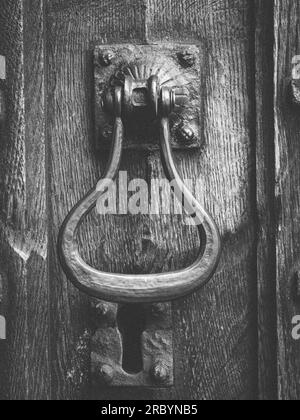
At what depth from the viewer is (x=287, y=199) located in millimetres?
681

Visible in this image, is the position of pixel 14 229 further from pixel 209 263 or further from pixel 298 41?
pixel 298 41

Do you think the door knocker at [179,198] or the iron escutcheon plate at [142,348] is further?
the iron escutcheon plate at [142,348]

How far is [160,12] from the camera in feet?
2.28

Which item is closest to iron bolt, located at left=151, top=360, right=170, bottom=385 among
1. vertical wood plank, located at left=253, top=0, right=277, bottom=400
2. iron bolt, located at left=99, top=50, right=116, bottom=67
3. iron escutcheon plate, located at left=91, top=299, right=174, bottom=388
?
iron escutcheon plate, located at left=91, top=299, right=174, bottom=388

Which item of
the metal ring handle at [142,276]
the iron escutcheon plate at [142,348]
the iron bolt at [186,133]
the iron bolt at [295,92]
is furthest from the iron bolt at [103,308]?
the iron bolt at [295,92]

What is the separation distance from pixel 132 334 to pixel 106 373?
0.18 feet

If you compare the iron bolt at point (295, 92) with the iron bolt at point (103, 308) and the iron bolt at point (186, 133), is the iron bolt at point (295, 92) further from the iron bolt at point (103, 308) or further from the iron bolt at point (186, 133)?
the iron bolt at point (103, 308)

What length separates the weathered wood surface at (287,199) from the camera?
67cm

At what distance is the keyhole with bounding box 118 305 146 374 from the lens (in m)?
0.71

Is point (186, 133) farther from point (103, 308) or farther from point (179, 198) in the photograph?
point (103, 308)

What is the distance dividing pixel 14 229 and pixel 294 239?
0.33 meters

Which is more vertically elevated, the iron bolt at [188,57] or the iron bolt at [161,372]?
the iron bolt at [188,57]

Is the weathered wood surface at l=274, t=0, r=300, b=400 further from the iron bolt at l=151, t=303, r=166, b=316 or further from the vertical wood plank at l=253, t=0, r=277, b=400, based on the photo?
the iron bolt at l=151, t=303, r=166, b=316

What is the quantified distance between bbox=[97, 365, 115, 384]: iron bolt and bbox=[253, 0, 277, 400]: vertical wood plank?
6.8 inches
